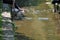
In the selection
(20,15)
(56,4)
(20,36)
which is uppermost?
(56,4)

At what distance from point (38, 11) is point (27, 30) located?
13.6 inches

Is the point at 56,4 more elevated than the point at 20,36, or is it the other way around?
the point at 56,4

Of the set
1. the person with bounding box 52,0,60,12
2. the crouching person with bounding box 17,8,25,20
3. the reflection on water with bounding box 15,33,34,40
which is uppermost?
the person with bounding box 52,0,60,12

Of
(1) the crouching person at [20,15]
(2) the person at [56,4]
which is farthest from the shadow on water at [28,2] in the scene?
(2) the person at [56,4]

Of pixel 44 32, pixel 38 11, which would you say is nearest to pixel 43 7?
pixel 38 11

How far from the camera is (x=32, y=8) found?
14.0 ft

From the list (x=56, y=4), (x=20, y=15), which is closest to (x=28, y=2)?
(x=20, y=15)

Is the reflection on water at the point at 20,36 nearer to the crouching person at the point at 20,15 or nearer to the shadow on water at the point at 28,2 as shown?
the crouching person at the point at 20,15

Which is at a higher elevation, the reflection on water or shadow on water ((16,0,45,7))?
shadow on water ((16,0,45,7))

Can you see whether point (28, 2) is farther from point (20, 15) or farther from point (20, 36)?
point (20, 36)

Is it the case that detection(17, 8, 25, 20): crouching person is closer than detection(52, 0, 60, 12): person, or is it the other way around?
detection(17, 8, 25, 20): crouching person

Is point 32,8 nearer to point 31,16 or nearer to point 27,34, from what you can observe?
point 31,16

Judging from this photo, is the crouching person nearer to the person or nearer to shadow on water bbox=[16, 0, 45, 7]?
shadow on water bbox=[16, 0, 45, 7]

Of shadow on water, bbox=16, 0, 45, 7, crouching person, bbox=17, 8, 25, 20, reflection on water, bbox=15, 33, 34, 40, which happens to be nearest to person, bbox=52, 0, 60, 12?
shadow on water, bbox=16, 0, 45, 7
